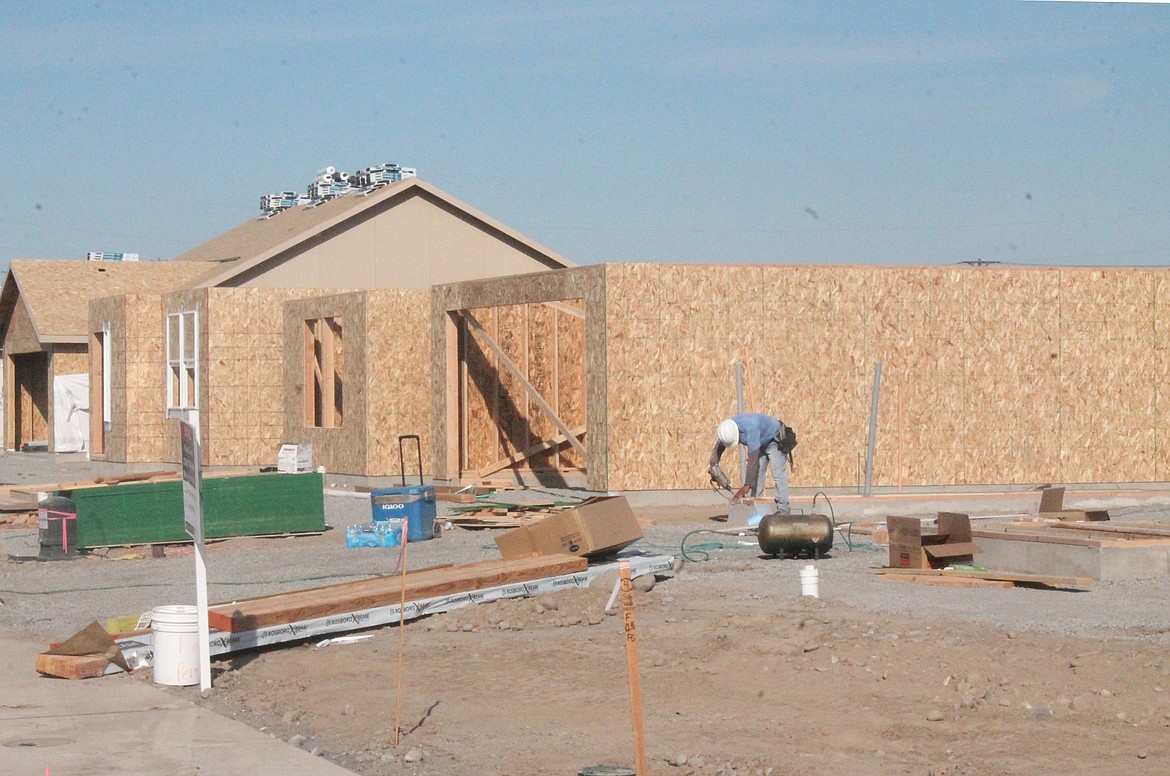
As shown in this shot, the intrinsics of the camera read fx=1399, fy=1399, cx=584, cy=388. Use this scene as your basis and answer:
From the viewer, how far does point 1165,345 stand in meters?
23.0

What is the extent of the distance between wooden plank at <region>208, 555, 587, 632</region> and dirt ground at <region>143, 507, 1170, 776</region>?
267mm

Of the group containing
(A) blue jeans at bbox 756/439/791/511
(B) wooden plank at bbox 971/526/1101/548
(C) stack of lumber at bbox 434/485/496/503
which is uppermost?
(A) blue jeans at bbox 756/439/791/511

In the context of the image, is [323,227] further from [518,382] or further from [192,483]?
[192,483]

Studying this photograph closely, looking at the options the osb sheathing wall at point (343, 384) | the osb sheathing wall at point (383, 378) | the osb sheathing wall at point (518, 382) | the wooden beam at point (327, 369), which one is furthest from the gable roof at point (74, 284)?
the osb sheathing wall at point (518, 382)

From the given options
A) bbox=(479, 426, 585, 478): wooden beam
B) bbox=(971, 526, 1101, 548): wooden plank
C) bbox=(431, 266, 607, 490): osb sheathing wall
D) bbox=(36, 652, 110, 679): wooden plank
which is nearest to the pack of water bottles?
bbox=(431, 266, 607, 490): osb sheathing wall

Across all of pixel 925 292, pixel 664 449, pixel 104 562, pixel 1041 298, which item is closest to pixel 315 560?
pixel 104 562

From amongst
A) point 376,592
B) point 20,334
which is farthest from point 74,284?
point 376,592

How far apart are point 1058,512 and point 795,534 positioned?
421 cm

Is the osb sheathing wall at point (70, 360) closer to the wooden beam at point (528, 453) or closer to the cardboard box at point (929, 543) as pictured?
the wooden beam at point (528, 453)

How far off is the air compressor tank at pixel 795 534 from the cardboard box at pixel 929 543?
3.45 ft

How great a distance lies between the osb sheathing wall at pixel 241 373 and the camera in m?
30.5

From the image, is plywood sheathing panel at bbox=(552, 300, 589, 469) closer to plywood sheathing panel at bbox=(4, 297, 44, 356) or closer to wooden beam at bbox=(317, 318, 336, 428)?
wooden beam at bbox=(317, 318, 336, 428)

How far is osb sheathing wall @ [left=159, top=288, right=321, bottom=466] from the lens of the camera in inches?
1202

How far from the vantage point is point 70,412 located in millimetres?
41812
